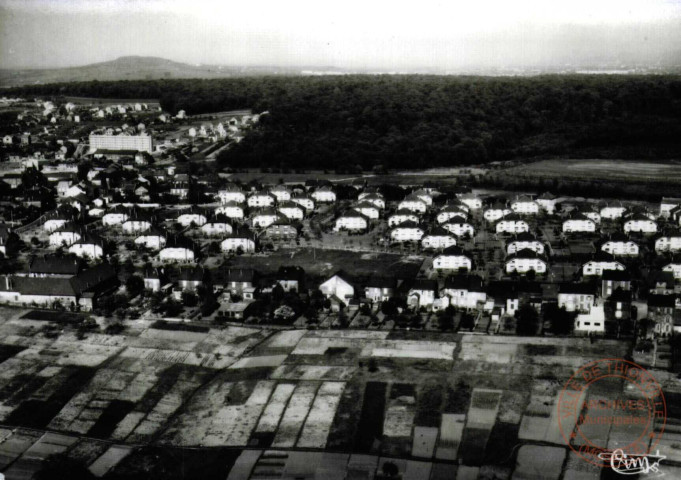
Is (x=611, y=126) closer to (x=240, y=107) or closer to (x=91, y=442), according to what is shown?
(x=240, y=107)

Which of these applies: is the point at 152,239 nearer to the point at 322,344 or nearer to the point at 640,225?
the point at 322,344

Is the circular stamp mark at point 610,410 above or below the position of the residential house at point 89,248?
below

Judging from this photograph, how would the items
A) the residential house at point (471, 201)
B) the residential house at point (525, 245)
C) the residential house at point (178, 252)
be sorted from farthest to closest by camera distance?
the residential house at point (471, 201), the residential house at point (178, 252), the residential house at point (525, 245)

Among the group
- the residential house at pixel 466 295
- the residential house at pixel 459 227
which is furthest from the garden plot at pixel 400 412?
the residential house at pixel 459 227

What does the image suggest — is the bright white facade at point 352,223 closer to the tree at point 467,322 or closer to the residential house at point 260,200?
the residential house at point 260,200

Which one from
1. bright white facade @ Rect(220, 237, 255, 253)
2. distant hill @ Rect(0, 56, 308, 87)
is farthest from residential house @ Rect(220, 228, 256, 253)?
distant hill @ Rect(0, 56, 308, 87)
